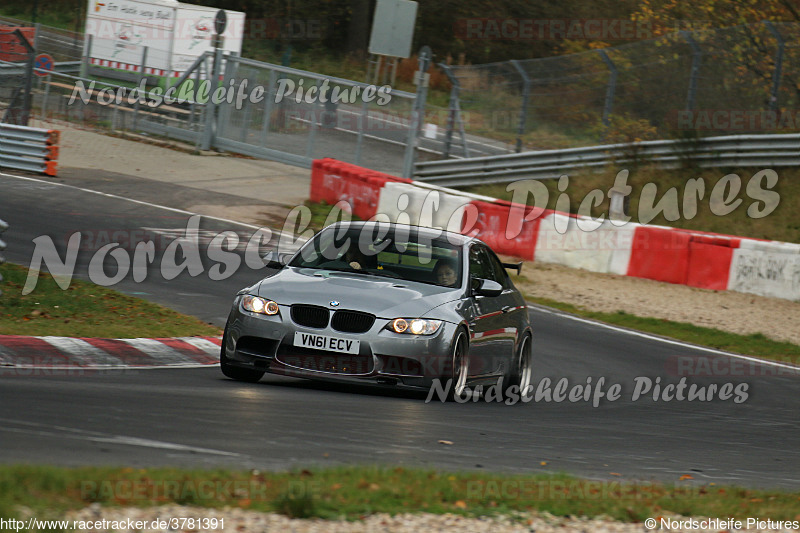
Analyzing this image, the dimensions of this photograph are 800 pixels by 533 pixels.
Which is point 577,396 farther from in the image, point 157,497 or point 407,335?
point 157,497

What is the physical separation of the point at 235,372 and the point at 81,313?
9.69ft

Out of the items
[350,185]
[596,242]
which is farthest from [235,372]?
[350,185]

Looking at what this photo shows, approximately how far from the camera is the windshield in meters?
9.73

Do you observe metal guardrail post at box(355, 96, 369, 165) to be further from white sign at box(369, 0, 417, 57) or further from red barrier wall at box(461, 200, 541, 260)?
red barrier wall at box(461, 200, 541, 260)

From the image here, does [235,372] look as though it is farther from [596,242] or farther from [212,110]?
[212,110]

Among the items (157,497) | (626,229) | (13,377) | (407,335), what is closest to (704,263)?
(626,229)

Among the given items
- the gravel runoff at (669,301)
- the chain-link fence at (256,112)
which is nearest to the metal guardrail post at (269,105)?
the chain-link fence at (256,112)

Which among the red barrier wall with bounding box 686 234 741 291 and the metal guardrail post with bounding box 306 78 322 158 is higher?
the metal guardrail post with bounding box 306 78 322 158

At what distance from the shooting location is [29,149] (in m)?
23.1

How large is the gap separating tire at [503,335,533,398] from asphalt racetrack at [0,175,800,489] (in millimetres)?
439

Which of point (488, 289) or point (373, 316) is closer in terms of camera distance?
point (373, 316)

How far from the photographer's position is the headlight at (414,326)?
880cm

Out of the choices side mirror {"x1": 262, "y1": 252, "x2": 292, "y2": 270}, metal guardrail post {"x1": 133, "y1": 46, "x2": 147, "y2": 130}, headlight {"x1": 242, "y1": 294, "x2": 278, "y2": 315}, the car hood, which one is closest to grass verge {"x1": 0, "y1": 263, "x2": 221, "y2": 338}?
side mirror {"x1": 262, "y1": 252, "x2": 292, "y2": 270}

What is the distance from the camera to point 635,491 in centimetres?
607
